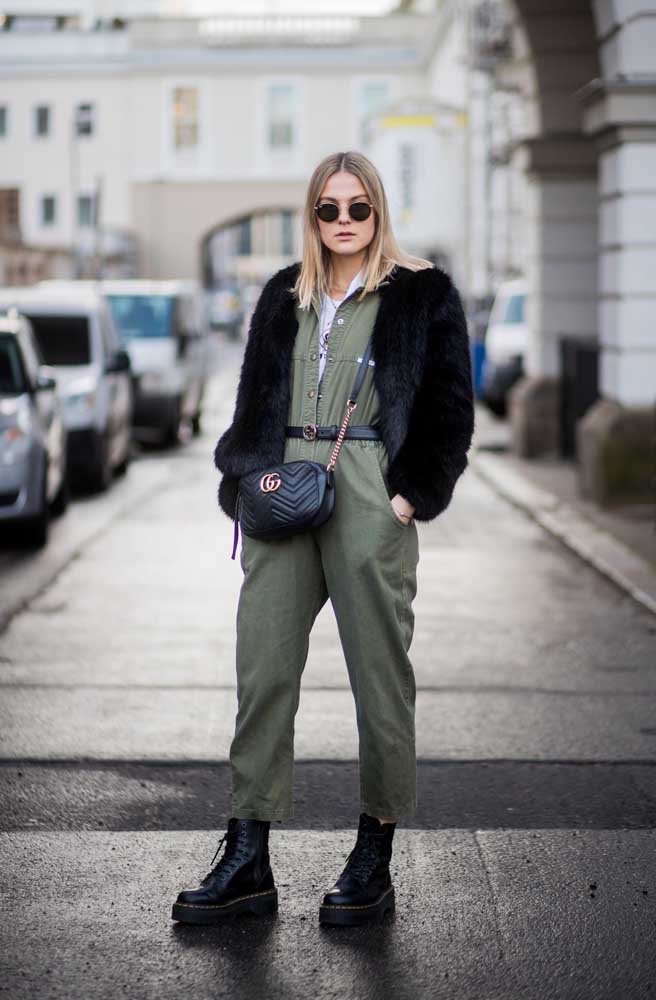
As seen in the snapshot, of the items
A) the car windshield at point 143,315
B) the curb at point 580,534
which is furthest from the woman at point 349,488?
the car windshield at point 143,315

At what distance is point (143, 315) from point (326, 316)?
1747 centimetres

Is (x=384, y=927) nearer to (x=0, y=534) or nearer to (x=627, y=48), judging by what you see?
(x=0, y=534)

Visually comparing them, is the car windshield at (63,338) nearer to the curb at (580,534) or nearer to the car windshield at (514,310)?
the curb at (580,534)

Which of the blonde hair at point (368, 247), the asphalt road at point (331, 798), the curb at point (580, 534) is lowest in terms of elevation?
the asphalt road at point (331, 798)

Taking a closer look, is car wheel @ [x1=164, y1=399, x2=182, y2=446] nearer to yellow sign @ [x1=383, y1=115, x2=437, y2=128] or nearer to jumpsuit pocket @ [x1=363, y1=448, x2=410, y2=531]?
jumpsuit pocket @ [x1=363, y1=448, x2=410, y2=531]

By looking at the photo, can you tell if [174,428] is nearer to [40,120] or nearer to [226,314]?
[40,120]

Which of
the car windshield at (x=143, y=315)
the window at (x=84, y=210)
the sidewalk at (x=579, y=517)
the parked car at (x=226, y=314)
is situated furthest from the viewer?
the parked car at (x=226, y=314)

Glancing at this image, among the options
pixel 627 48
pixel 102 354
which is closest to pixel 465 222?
pixel 102 354

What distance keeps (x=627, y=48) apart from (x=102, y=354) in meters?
5.82

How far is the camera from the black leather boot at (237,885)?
13.6ft

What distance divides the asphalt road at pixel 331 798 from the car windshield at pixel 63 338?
19.8 feet

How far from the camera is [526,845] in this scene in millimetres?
4809

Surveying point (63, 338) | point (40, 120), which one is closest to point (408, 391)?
point (63, 338)

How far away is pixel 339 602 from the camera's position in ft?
13.8
